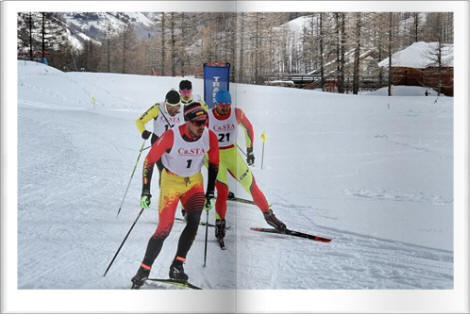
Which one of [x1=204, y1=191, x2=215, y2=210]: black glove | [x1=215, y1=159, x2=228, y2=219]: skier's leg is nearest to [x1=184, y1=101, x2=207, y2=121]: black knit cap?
[x1=215, y1=159, x2=228, y2=219]: skier's leg

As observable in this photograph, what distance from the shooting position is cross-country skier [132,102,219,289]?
3.17 metres

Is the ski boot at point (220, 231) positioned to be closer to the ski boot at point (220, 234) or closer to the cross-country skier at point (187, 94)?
the ski boot at point (220, 234)

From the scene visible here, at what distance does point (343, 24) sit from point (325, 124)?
601 millimetres

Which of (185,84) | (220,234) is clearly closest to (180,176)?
(220,234)

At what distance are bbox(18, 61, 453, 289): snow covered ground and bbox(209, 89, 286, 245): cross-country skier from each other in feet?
0.15

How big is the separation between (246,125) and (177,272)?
0.94m

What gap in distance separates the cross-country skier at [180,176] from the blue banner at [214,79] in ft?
0.26

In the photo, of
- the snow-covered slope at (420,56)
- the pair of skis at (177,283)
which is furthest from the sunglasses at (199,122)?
the snow-covered slope at (420,56)

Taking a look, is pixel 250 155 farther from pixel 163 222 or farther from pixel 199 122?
pixel 163 222

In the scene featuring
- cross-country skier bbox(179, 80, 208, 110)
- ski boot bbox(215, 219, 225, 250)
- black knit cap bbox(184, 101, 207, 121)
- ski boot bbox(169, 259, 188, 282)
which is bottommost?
ski boot bbox(169, 259, 188, 282)

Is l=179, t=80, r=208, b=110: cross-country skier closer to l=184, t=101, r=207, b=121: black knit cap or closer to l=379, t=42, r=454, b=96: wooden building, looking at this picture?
l=184, t=101, r=207, b=121: black knit cap

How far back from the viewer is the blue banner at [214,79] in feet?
10.5
